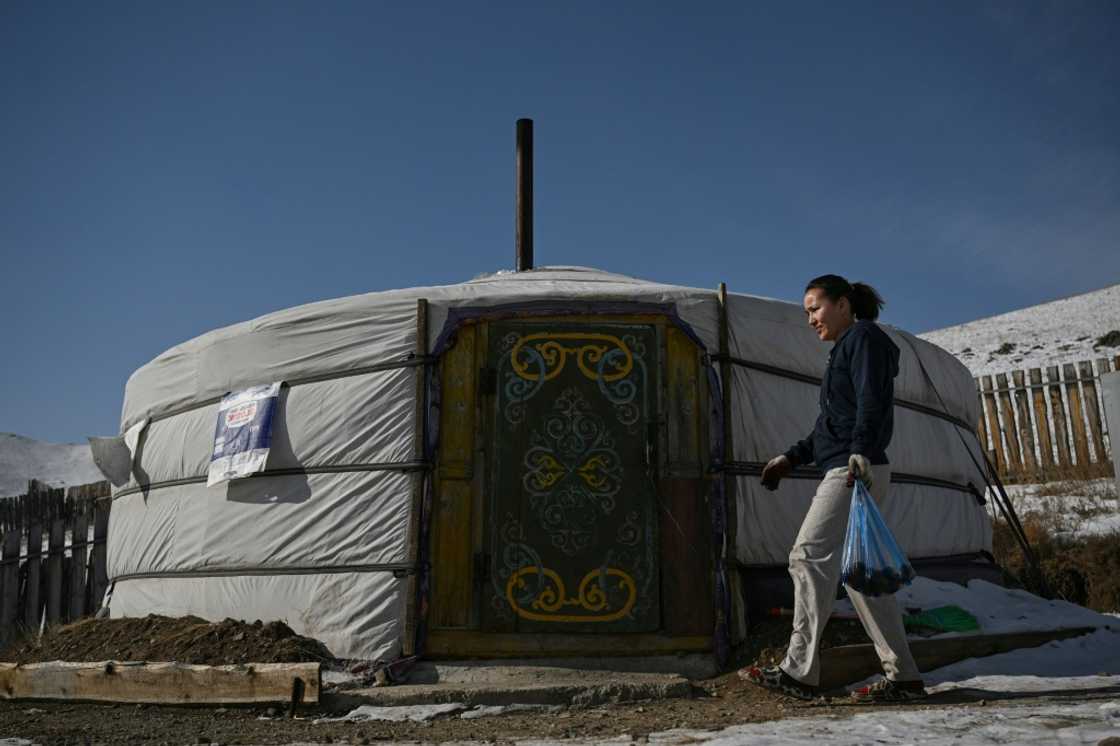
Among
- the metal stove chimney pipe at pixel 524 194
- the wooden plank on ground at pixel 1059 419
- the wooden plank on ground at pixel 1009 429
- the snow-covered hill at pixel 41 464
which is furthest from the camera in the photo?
the snow-covered hill at pixel 41 464

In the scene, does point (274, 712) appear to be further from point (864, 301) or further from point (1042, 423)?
point (1042, 423)

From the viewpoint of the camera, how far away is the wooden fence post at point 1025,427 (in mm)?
8797

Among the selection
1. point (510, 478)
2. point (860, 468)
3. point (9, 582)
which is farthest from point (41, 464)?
point (860, 468)

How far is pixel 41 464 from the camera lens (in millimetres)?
23125

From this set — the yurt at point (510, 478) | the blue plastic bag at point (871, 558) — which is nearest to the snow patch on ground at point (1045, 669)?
the blue plastic bag at point (871, 558)

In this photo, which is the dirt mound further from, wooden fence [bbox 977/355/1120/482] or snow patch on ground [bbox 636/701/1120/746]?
wooden fence [bbox 977/355/1120/482]

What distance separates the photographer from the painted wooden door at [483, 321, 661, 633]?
150 inches

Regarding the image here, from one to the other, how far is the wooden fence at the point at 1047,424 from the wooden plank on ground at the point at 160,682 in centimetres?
743

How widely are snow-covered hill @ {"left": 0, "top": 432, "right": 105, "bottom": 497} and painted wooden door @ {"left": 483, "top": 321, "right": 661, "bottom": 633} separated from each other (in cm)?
1945

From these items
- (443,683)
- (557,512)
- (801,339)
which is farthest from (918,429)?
(443,683)

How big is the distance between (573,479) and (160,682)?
1.82 meters

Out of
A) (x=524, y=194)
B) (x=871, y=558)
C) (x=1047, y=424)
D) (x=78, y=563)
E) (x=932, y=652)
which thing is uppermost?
(x=524, y=194)

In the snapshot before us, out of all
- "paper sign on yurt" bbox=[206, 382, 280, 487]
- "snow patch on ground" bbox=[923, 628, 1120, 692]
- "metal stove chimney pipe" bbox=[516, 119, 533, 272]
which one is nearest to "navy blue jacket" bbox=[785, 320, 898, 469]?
"snow patch on ground" bbox=[923, 628, 1120, 692]

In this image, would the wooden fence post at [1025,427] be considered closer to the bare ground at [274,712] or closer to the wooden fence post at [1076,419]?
the wooden fence post at [1076,419]
